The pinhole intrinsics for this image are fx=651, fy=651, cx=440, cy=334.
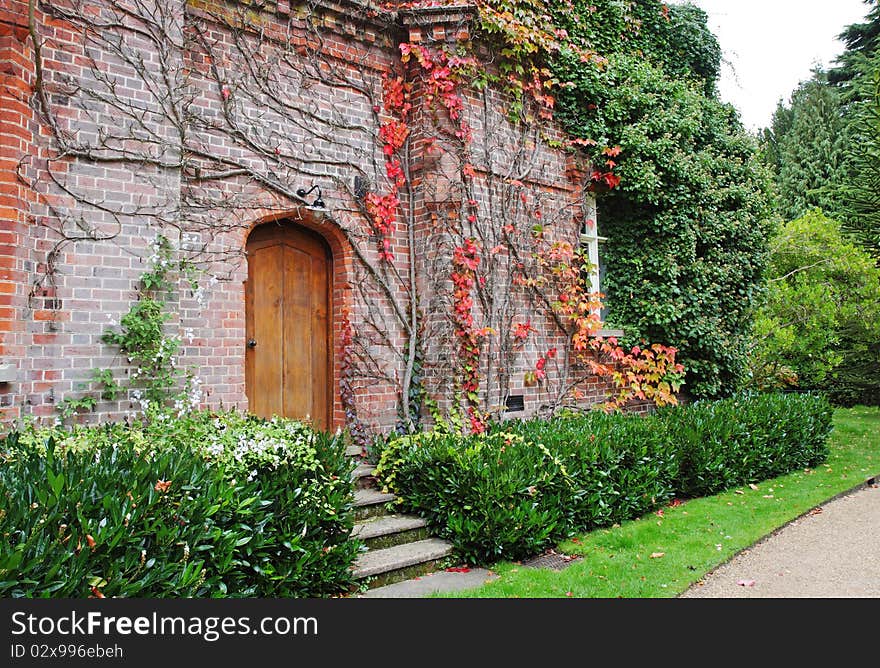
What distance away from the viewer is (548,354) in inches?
321

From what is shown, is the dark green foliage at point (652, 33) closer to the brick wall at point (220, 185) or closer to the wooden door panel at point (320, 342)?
the brick wall at point (220, 185)

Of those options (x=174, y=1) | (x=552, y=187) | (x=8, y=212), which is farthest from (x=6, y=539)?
(x=552, y=187)

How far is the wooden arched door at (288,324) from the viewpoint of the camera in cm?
649

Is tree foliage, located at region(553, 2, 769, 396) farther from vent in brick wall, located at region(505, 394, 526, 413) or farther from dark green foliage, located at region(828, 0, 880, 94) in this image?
dark green foliage, located at region(828, 0, 880, 94)

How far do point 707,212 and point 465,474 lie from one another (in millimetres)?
5949

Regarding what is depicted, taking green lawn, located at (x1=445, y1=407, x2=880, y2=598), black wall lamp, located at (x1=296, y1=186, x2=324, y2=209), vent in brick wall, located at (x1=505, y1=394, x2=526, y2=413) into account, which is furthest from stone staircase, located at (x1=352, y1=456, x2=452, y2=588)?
black wall lamp, located at (x1=296, y1=186, x2=324, y2=209)

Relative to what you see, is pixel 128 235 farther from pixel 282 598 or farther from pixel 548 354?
pixel 548 354

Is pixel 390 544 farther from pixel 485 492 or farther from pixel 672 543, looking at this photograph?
pixel 672 543

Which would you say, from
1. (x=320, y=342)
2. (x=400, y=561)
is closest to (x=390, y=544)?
(x=400, y=561)

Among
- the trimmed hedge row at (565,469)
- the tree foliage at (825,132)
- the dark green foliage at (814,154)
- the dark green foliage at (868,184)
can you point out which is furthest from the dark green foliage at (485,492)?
the dark green foliage at (814,154)

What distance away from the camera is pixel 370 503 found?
589cm

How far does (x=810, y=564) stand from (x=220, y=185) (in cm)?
611

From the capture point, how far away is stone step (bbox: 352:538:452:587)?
4.87 meters

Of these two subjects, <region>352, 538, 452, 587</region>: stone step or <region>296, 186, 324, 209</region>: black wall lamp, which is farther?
<region>296, 186, 324, 209</region>: black wall lamp
